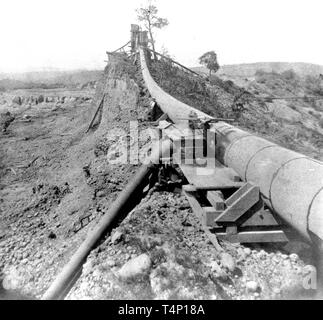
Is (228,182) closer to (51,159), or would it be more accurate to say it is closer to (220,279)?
(220,279)

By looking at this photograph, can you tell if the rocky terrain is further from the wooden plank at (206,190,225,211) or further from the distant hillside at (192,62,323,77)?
the distant hillside at (192,62,323,77)

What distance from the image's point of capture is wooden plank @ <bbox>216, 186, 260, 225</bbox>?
3.57m

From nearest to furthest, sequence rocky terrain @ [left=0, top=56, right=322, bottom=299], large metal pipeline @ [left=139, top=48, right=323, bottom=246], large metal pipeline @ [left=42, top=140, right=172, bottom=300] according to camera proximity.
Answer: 1. large metal pipeline @ [left=139, top=48, right=323, bottom=246]
2. rocky terrain @ [left=0, top=56, right=322, bottom=299]
3. large metal pipeline @ [left=42, top=140, right=172, bottom=300]

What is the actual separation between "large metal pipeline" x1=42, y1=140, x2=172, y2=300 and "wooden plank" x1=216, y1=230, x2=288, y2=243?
1669mm

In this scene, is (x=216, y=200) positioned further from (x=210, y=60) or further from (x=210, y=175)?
(x=210, y=60)

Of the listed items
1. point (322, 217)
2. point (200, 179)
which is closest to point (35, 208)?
point (200, 179)

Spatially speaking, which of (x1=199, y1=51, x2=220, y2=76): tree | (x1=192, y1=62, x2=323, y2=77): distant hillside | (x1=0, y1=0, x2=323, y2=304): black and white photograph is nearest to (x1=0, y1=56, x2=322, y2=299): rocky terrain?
(x1=0, y1=0, x2=323, y2=304): black and white photograph

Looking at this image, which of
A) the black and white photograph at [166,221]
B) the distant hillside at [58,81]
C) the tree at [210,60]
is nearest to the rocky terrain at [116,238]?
the black and white photograph at [166,221]

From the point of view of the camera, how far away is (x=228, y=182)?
4.09 m

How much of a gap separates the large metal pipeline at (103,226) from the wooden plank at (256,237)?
1.67 m

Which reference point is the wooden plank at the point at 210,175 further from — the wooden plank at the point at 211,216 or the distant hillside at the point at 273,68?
the distant hillside at the point at 273,68

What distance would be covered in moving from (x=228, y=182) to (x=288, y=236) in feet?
3.10

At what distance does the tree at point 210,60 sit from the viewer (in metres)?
19.0

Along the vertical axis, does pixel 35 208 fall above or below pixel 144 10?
below
